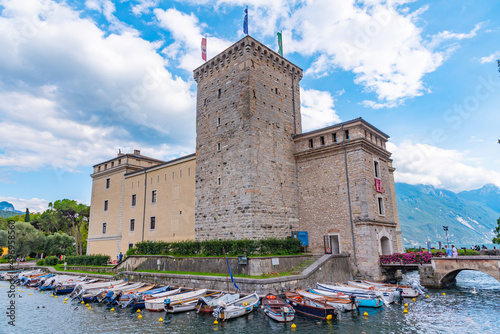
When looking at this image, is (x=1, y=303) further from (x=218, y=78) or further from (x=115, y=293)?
(x=218, y=78)

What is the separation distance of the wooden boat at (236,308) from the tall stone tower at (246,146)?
7149 mm

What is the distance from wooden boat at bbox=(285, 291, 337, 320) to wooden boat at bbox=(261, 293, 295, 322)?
1.07 metres

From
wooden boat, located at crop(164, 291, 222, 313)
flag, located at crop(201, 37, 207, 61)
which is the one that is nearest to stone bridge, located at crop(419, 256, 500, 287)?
wooden boat, located at crop(164, 291, 222, 313)

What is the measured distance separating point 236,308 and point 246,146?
13034 millimetres

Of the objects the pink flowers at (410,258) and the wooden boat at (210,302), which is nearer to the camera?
the wooden boat at (210,302)

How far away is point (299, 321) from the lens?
1508 centimetres

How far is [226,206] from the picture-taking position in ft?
84.7

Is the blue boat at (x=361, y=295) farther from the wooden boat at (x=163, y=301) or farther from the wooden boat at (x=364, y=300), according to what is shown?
the wooden boat at (x=163, y=301)

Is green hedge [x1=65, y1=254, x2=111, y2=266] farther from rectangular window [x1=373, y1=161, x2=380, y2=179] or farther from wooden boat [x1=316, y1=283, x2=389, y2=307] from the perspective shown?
rectangular window [x1=373, y1=161, x2=380, y2=179]

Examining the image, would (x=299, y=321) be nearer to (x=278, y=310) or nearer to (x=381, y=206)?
(x=278, y=310)

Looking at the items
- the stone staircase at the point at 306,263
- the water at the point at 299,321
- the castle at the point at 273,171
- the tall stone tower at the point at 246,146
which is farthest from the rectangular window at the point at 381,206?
the water at the point at 299,321

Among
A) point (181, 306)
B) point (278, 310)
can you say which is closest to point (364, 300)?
point (278, 310)

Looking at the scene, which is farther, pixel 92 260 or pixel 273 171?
pixel 92 260

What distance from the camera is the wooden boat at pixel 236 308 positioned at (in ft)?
51.0
